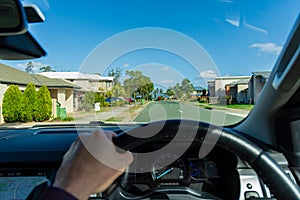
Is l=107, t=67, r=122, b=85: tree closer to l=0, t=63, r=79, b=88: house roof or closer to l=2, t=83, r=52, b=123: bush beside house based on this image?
l=2, t=83, r=52, b=123: bush beside house

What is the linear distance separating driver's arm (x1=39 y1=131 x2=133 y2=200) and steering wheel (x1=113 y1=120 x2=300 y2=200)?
19cm

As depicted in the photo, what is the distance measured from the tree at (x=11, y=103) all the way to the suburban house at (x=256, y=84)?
12.7 feet

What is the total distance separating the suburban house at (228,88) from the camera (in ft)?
9.48

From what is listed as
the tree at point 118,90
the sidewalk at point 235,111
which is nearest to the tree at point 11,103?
the tree at point 118,90

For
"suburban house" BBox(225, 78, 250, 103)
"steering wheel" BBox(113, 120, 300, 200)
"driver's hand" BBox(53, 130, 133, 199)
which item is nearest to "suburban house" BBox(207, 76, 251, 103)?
"suburban house" BBox(225, 78, 250, 103)

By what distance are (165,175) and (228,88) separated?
1.26 metres

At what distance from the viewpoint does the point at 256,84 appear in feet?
9.95

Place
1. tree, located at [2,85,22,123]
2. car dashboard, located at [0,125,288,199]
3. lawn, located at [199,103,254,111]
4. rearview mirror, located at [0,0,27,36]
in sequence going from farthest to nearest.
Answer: tree, located at [2,85,22,123] < lawn, located at [199,103,254,111] < car dashboard, located at [0,125,288,199] < rearview mirror, located at [0,0,27,36]

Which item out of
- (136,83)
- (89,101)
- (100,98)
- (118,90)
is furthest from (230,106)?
(89,101)

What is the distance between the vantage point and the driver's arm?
921 millimetres

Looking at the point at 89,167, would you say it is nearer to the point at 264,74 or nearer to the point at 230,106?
the point at 230,106

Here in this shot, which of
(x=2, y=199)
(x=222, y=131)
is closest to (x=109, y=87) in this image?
(x=2, y=199)

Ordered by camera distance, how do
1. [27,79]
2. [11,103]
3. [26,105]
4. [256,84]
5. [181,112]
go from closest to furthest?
[181,112] < [256,84] < [11,103] < [27,79] < [26,105]

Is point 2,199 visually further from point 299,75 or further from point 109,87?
point 299,75
